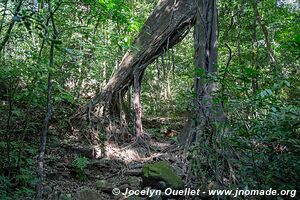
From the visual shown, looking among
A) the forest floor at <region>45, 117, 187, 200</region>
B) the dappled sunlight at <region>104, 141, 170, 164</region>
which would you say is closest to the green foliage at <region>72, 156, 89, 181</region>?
the forest floor at <region>45, 117, 187, 200</region>

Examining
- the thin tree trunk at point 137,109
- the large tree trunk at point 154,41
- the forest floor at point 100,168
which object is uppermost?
the large tree trunk at point 154,41

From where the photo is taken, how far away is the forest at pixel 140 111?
290 centimetres

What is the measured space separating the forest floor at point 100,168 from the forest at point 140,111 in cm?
2

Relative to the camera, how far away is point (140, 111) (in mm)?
6727

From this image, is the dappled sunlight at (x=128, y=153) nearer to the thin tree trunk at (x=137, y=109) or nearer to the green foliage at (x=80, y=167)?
the thin tree trunk at (x=137, y=109)

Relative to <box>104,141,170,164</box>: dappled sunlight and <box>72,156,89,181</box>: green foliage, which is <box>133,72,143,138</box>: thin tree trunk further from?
<box>72,156,89,181</box>: green foliage

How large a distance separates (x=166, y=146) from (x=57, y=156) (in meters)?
2.48

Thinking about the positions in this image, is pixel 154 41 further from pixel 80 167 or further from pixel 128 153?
pixel 80 167

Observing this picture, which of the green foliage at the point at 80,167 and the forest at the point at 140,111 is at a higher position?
the forest at the point at 140,111

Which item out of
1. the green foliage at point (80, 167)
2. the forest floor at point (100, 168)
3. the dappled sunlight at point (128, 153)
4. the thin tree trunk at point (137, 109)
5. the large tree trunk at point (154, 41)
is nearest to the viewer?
the forest floor at point (100, 168)

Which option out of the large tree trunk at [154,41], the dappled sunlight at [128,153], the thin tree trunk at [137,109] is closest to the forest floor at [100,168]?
the dappled sunlight at [128,153]

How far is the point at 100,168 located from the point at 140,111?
1864 millimetres

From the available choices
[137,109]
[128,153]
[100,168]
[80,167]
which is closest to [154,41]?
[137,109]

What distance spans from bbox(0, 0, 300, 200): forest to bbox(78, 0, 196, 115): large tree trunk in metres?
0.03
